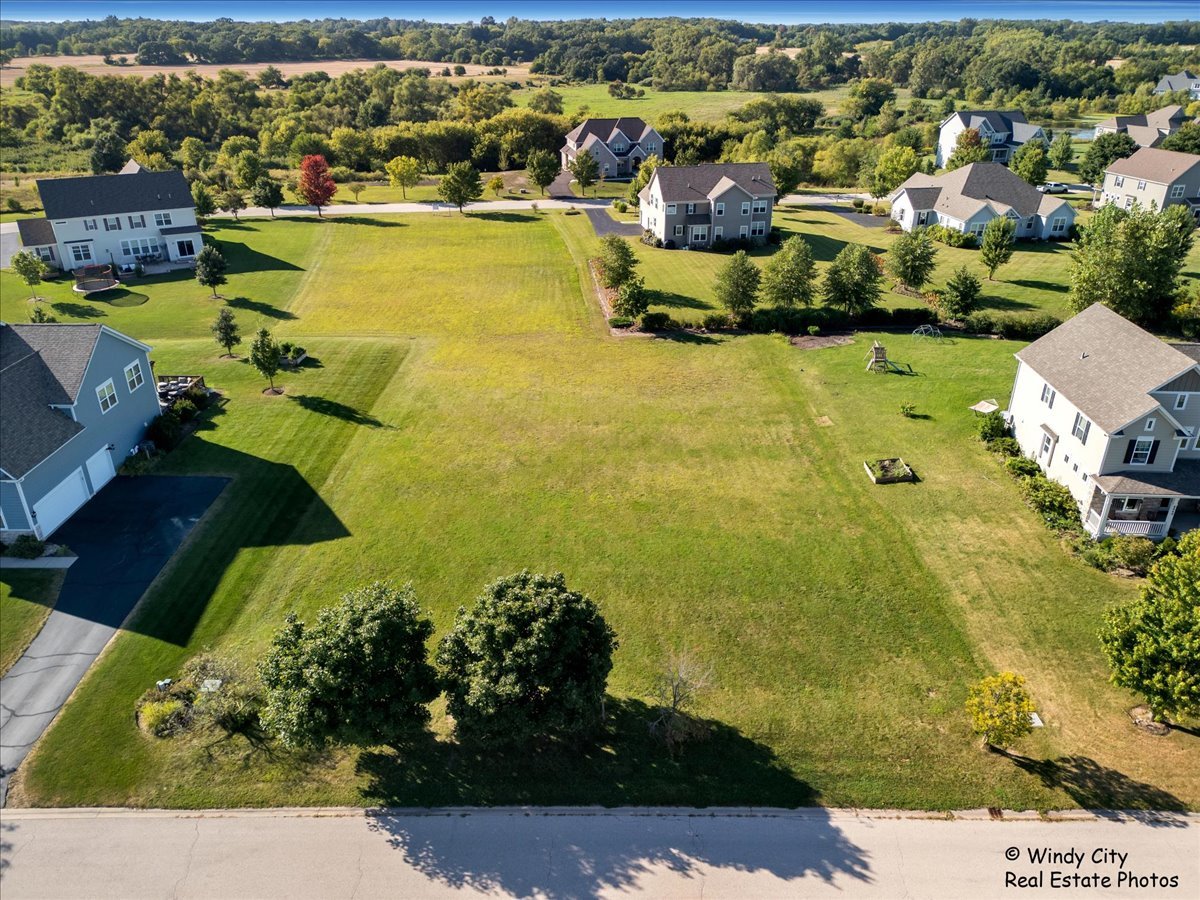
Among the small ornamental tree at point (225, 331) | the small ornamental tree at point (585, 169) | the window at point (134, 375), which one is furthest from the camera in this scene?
the small ornamental tree at point (585, 169)

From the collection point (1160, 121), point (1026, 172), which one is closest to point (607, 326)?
point (1026, 172)

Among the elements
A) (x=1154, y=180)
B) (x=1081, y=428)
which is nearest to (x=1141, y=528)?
(x=1081, y=428)

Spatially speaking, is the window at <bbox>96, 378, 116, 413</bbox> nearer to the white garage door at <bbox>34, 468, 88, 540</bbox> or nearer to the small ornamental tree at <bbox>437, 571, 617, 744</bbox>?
the white garage door at <bbox>34, 468, 88, 540</bbox>

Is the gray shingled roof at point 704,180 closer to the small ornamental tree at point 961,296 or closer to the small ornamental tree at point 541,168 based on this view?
the small ornamental tree at point 541,168

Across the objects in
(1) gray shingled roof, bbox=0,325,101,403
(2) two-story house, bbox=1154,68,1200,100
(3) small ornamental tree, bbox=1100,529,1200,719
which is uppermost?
(2) two-story house, bbox=1154,68,1200,100

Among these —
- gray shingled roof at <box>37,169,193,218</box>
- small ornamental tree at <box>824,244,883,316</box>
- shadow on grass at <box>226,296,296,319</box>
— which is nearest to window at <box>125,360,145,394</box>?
shadow on grass at <box>226,296,296,319</box>

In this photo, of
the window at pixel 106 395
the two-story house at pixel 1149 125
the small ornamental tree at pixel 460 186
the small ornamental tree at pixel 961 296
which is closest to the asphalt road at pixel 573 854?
the window at pixel 106 395
